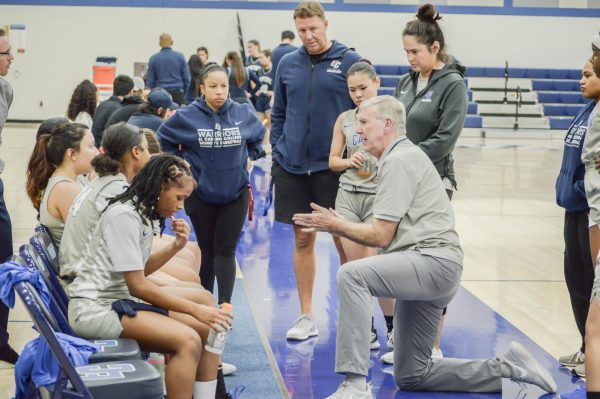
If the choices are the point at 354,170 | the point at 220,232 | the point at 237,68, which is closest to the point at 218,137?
the point at 220,232

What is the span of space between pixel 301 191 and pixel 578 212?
1.46 meters

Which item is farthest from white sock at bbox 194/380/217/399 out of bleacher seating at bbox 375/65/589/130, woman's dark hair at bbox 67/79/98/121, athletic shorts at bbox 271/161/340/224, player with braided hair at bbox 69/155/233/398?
bleacher seating at bbox 375/65/589/130

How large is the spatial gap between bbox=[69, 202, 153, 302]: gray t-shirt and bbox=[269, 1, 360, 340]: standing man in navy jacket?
1671 mm

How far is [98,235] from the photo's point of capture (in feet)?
10.5

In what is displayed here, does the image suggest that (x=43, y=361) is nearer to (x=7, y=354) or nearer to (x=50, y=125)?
(x=7, y=354)

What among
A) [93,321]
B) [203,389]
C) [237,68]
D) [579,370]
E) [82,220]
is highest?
[237,68]

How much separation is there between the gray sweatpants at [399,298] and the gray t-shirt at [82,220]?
3.30 ft

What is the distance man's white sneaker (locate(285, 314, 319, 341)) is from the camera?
15.4ft

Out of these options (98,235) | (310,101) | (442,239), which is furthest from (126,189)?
(310,101)

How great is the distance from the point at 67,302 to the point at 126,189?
502mm

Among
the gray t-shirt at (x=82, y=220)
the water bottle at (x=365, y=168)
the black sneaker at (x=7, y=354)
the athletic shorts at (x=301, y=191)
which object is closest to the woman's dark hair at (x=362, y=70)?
the water bottle at (x=365, y=168)

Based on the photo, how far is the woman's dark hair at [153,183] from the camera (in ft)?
10.7

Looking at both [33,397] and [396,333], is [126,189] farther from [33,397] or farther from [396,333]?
[396,333]

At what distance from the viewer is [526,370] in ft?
13.1
